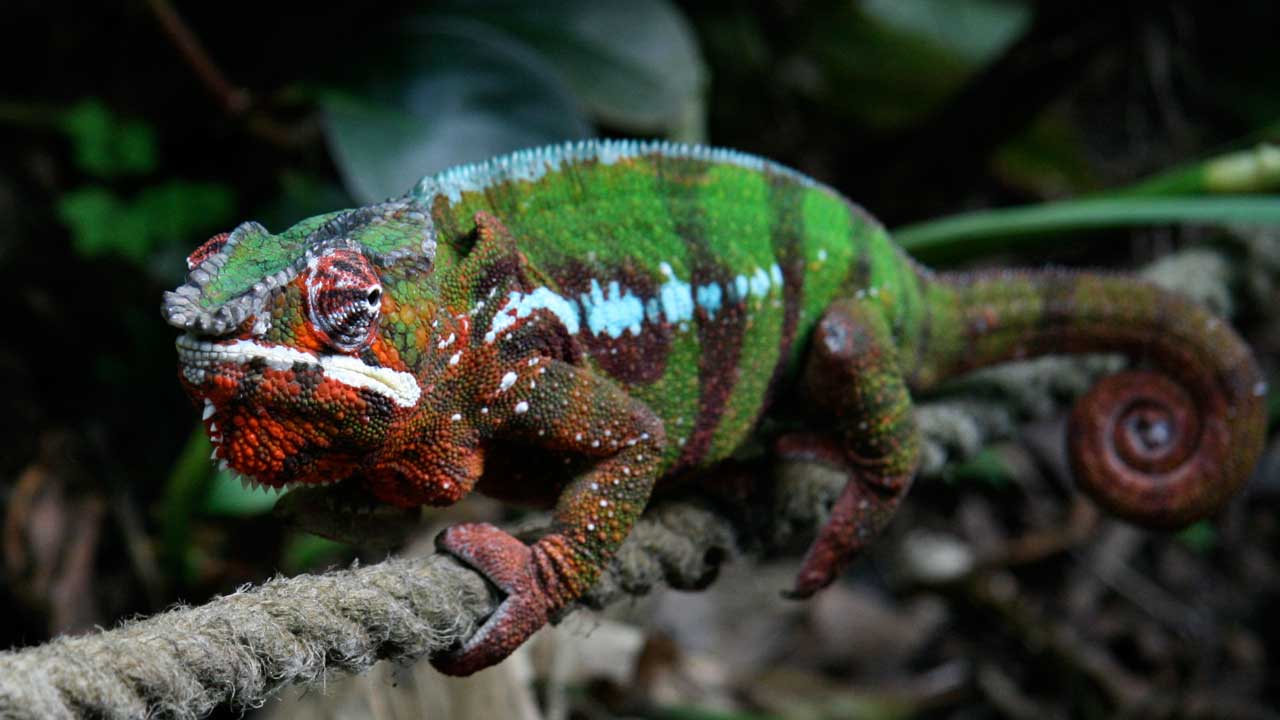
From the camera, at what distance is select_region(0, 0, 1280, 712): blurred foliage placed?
2.42 m

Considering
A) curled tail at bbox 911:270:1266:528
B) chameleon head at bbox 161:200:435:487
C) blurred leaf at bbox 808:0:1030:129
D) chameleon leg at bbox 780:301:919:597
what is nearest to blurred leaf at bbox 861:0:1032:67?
blurred leaf at bbox 808:0:1030:129

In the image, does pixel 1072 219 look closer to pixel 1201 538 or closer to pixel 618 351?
pixel 618 351

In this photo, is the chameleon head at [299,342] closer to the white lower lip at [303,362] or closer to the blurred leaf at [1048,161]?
the white lower lip at [303,362]

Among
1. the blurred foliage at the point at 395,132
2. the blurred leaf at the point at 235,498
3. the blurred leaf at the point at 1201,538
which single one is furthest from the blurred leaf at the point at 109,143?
the blurred leaf at the point at 1201,538

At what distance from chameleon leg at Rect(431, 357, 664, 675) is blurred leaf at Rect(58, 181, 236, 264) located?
156cm

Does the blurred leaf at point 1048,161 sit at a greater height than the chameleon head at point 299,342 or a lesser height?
greater

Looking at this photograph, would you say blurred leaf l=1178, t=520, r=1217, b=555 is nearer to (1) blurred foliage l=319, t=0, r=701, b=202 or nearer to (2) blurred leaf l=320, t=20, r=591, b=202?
(1) blurred foliage l=319, t=0, r=701, b=202

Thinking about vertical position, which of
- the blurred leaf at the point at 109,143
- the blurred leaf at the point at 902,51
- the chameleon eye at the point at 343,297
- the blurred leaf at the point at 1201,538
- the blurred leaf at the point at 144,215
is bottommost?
the blurred leaf at the point at 1201,538

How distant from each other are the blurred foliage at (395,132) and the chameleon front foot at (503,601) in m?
0.93

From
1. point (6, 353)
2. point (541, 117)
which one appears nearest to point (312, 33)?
point (541, 117)

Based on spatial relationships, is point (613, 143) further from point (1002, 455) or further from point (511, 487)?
point (1002, 455)

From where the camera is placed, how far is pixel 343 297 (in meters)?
1.19

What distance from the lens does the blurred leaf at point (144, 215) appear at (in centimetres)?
255

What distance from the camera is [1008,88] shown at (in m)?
3.13
